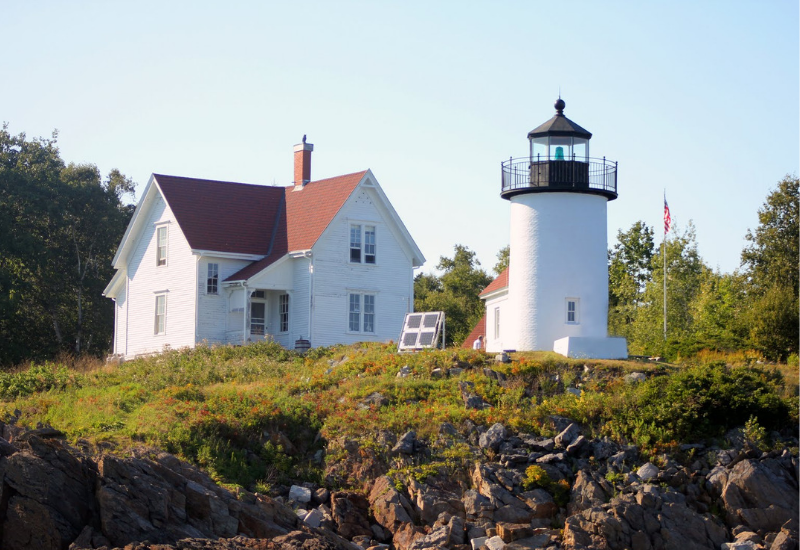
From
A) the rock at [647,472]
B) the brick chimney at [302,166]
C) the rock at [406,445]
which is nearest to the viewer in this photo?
the rock at [647,472]

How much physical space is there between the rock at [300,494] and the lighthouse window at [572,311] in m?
10.3

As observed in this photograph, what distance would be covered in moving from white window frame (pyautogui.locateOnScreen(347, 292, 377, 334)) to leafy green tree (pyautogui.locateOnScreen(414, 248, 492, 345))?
40.3ft

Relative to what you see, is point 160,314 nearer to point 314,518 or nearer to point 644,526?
point 314,518

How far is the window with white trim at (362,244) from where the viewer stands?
3641cm

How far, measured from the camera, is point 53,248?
46.8m

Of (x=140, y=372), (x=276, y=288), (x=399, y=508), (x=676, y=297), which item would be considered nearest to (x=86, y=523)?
(x=399, y=508)

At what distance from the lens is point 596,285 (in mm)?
29984

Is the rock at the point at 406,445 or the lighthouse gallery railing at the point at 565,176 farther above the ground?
the lighthouse gallery railing at the point at 565,176

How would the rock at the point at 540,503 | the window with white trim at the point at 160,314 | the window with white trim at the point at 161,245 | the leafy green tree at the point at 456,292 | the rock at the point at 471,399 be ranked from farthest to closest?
the leafy green tree at the point at 456,292, the window with white trim at the point at 161,245, the window with white trim at the point at 160,314, the rock at the point at 471,399, the rock at the point at 540,503

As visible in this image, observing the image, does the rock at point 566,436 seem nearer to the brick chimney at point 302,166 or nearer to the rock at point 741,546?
the rock at point 741,546

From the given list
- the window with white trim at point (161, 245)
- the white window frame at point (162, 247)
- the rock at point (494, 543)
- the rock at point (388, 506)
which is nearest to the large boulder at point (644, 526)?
the rock at point (494, 543)

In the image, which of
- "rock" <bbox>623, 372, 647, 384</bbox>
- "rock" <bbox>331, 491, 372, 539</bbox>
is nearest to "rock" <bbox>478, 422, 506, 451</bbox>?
"rock" <bbox>331, 491, 372, 539</bbox>

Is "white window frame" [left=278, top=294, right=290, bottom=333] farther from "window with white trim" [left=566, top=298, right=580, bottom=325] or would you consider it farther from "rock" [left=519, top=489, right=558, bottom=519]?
"rock" [left=519, top=489, right=558, bottom=519]

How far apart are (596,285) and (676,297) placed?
18.6 meters
